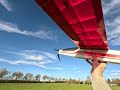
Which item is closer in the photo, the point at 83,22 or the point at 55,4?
the point at 55,4

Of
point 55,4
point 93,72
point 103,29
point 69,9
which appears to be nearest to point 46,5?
point 55,4

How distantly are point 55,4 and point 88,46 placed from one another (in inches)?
114

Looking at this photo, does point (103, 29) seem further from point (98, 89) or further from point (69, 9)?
point (98, 89)

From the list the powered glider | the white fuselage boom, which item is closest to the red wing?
the powered glider

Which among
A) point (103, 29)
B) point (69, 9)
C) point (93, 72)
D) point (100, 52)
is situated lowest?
point (93, 72)

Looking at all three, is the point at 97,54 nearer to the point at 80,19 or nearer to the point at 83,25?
the point at 83,25

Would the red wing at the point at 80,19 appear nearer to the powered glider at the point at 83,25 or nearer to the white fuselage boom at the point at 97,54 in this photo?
the powered glider at the point at 83,25

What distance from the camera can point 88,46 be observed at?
7891mm

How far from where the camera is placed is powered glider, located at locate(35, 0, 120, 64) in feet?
17.8

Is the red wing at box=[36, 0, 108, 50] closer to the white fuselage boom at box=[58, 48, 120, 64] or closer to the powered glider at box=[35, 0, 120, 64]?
the powered glider at box=[35, 0, 120, 64]

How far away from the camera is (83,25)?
6.48m

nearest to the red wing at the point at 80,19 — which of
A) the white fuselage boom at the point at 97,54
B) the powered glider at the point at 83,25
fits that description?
the powered glider at the point at 83,25

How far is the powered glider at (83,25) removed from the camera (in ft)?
17.8

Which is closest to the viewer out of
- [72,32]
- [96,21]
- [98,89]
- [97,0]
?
[97,0]
